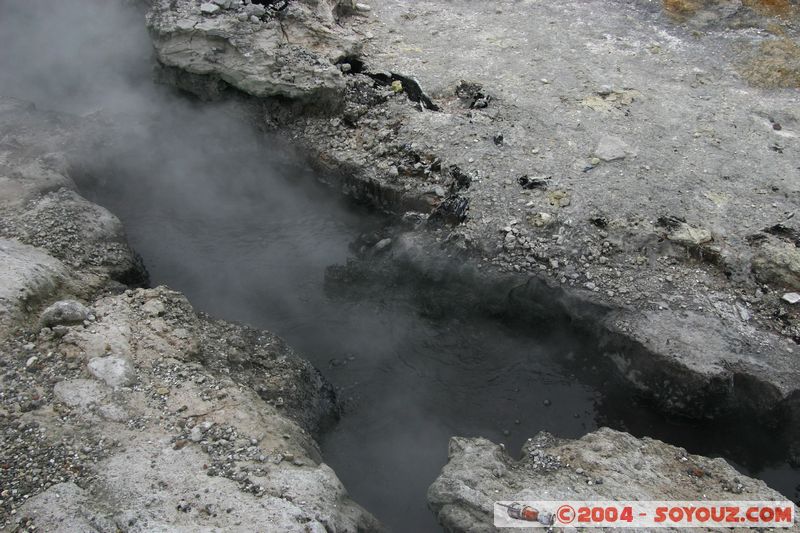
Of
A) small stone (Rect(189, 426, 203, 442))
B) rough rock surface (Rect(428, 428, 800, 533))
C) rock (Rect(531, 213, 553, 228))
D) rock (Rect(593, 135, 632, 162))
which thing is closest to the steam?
rock (Rect(531, 213, 553, 228))

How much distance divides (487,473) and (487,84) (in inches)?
237

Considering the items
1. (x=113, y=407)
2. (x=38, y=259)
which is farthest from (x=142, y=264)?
(x=113, y=407)

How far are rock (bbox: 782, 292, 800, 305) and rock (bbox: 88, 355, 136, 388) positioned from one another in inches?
250

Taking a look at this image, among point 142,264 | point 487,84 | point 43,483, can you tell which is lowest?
point 142,264

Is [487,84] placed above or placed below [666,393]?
above

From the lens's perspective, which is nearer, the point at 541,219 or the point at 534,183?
the point at 541,219

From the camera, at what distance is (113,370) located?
4.85 m

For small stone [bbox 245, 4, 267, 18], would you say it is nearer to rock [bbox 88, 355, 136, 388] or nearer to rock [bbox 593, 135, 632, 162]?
rock [bbox 593, 135, 632, 162]

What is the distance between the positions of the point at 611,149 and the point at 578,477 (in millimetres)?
4589

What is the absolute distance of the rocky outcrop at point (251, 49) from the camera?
8508 mm

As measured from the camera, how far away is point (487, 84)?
885cm

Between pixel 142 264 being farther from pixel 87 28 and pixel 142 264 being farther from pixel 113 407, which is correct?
pixel 87 28

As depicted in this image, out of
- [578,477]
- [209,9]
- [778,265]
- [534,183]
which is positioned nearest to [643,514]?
[578,477]

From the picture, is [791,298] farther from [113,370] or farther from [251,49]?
[251,49]
